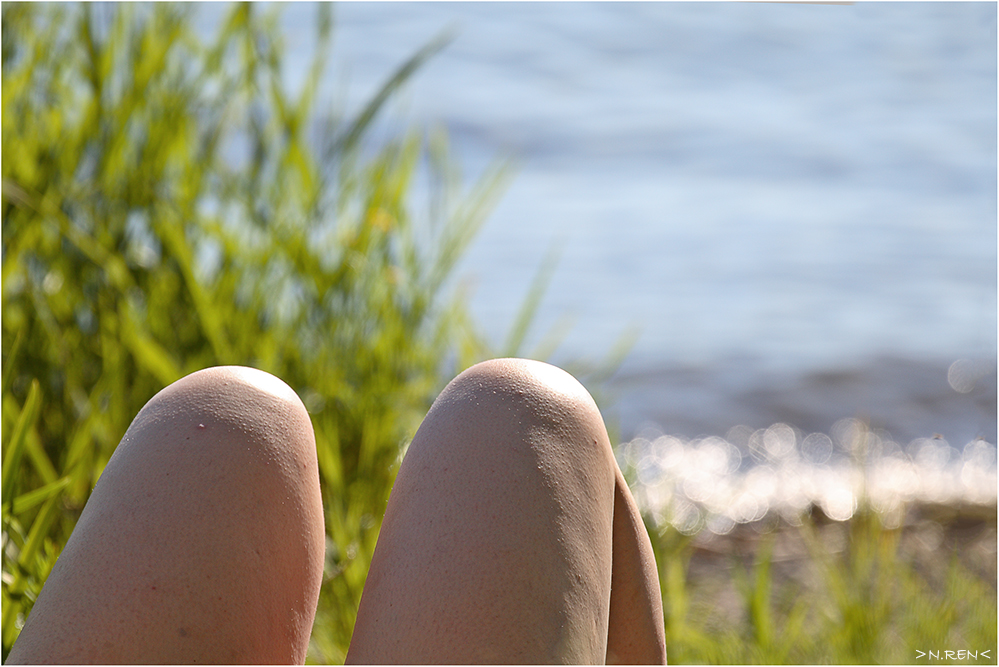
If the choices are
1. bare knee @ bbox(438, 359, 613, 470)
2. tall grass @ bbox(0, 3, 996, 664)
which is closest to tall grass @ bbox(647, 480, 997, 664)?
tall grass @ bbox(0, 3, 996, 664)

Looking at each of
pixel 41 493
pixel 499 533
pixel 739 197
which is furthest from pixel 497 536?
pixel 739 197

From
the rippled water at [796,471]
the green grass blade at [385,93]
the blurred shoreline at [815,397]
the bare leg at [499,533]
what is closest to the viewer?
the bare leg at [499,533]

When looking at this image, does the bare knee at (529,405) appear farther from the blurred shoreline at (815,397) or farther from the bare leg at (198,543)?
the blurred shoreline at (815,397)

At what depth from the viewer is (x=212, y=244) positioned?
1.63m

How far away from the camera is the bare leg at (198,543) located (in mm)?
624

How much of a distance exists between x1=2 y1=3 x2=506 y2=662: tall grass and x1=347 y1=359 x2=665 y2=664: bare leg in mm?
596

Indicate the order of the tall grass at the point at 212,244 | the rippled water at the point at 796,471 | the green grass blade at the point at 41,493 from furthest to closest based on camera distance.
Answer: the rippled water at the point at 796,471 → the tall grass at the point at 212,244 → the green grass blade at the point at 41,493

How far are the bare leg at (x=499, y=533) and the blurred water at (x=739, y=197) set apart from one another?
116 cm

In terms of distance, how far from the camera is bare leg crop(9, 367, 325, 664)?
624 millimetres

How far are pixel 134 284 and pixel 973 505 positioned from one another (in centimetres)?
254

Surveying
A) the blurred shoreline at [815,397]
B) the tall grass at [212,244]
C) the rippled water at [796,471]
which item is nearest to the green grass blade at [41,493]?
the tall grass at [212,244]

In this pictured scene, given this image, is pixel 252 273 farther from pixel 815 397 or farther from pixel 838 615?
pixel 815 397

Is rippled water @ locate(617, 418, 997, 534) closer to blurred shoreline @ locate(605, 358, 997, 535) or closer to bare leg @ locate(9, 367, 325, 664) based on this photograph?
blurred shoreline @ locate(605, 358, 997, 535)

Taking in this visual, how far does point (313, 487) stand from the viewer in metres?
0.72
